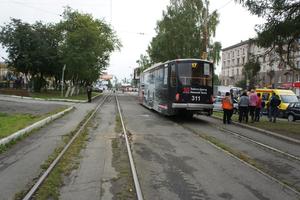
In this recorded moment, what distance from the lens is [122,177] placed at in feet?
30.6

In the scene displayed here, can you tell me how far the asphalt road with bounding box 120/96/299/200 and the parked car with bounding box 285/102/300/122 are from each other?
1805 cm

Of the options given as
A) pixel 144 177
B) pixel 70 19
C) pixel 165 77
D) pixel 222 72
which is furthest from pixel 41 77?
pixel 222 72

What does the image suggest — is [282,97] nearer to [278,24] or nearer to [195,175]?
[278,24]

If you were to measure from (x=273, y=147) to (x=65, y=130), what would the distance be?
7918mm

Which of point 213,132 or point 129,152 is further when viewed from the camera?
point 213,132

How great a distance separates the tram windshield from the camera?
23953 millimetres

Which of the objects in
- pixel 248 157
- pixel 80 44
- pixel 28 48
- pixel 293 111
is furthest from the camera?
pixel 28 48

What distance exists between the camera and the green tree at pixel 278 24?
1888 cm

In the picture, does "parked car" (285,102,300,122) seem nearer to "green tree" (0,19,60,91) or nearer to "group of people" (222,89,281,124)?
"group of people" (222,89,281,124)

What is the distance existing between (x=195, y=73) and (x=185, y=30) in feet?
117

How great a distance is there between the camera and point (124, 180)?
9055mm

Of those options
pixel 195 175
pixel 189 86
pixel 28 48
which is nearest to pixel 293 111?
pixel 189 86

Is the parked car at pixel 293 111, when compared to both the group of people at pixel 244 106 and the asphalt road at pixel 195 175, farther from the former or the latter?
the asphalt road at pixel 195 175

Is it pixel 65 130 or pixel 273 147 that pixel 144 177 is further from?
pixel 65 130
